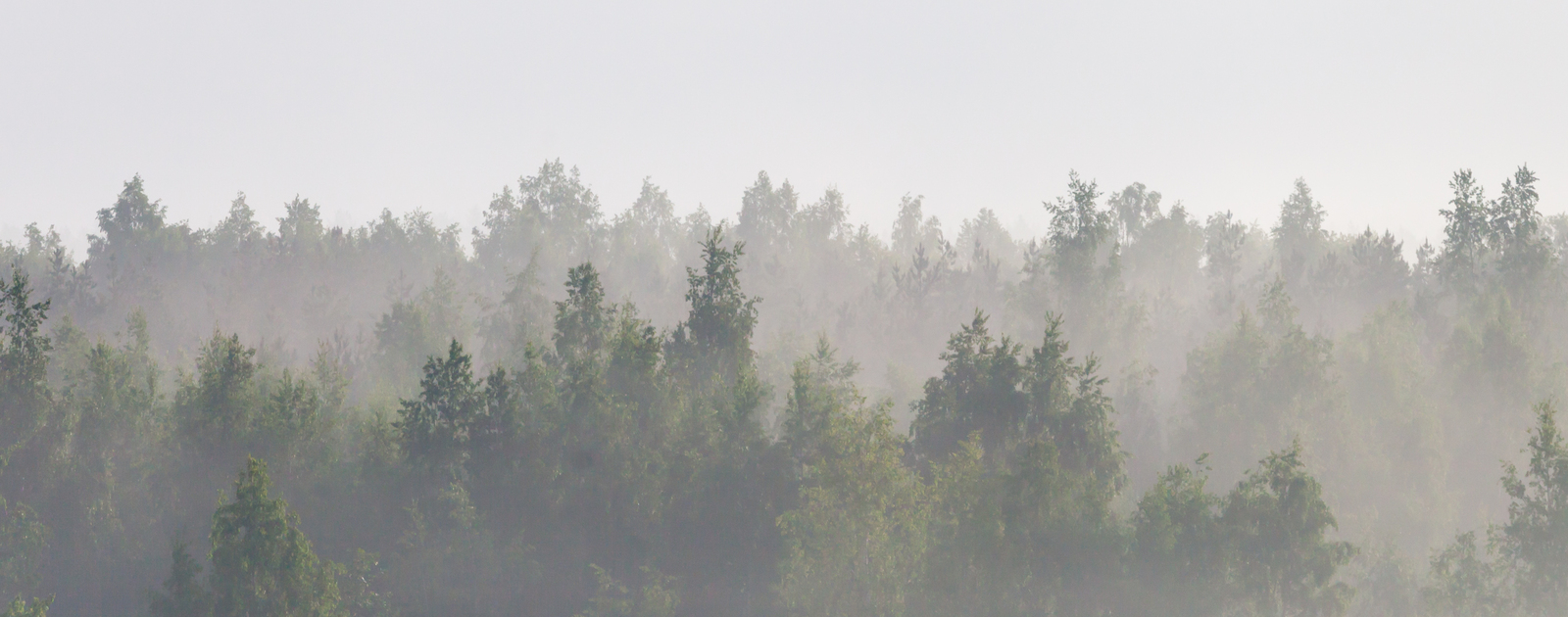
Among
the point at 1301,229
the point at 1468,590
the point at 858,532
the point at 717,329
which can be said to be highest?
the point at 1301,229

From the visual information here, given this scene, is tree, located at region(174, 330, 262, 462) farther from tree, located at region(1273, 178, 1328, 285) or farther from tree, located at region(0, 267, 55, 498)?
tree, located at region(1273, 178, 1328, 285)

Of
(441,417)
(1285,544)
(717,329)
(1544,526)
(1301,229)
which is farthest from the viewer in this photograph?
(1301,229)

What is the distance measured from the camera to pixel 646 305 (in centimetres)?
10462

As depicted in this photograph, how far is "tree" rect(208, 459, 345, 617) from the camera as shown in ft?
86.4

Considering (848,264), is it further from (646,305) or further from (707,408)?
(707,408)

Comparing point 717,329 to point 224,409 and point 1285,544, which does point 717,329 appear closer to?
point 224,409

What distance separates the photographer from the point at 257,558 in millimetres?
26719

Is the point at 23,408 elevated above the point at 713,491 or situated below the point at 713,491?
above

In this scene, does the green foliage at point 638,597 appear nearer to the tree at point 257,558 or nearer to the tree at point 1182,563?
the tree at point 257,558

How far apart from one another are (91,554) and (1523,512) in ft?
189

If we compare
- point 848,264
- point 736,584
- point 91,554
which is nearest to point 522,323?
point 91,554

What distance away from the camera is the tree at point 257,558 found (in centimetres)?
2633

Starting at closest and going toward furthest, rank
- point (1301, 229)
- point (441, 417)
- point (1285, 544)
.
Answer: point (1285, 544) < point (441, 417) < point (1301, 229)

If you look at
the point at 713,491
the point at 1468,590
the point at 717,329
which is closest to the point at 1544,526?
the point at 1468,590
